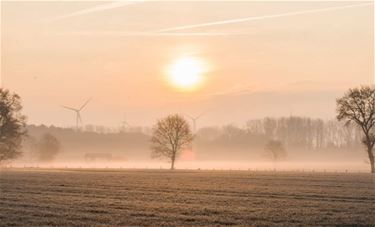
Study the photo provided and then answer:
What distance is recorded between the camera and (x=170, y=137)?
140000 millimetres

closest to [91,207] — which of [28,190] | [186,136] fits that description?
[28,190]

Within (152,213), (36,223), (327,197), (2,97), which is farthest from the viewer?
(2,97)

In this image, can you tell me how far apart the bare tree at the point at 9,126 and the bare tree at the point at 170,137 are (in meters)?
34.8

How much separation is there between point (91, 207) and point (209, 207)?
8143mm

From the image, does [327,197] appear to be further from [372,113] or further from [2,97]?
[2,97]

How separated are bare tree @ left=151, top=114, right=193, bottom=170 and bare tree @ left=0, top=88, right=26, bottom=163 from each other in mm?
34816

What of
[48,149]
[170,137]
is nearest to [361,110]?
[170,137]

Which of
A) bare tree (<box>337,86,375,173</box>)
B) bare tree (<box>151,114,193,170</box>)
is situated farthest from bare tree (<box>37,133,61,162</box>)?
bare tree (<box>337,86,375,173</box>)

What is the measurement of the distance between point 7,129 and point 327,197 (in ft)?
264

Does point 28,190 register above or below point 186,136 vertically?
below

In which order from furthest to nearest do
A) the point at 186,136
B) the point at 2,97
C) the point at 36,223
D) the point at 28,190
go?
the point at 186,136
the point at 2,97
the point at 28,190
the point at 36,223

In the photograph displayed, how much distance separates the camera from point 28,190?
5306 cm

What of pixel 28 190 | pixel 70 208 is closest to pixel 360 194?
pixel 70 208

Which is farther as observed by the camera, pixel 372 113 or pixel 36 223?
pixel 372 113
